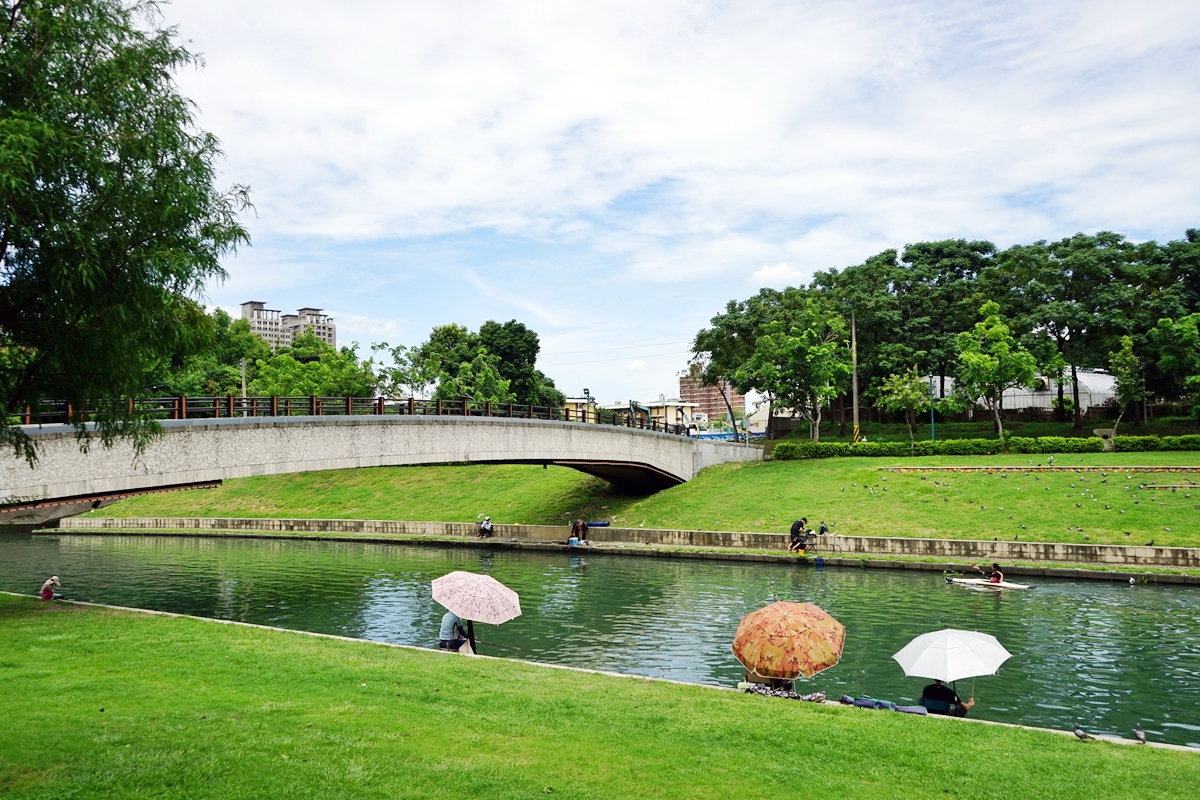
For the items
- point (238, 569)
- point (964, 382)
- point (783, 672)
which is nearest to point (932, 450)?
point (964, 382)

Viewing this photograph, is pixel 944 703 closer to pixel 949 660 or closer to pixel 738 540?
pixel 949 660

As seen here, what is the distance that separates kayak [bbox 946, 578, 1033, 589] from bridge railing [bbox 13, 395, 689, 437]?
2160 cm

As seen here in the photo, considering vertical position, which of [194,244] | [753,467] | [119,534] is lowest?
[119,534]

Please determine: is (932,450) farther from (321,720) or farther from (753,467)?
(321,720)

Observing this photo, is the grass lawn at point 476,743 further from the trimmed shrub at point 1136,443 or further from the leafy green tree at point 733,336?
the leafy green tree at point 733,336

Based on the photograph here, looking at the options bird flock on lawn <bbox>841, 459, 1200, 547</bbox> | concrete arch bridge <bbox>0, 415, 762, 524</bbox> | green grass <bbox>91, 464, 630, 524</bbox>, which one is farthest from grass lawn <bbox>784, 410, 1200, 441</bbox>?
green grass <bbox>91, 464, 630, 524</bbox>

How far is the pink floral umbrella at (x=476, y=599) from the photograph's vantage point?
50.9 ft

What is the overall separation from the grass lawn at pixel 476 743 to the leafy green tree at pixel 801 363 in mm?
48001

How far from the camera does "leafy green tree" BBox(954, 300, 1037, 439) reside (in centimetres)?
5456

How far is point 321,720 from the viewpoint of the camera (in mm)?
10539

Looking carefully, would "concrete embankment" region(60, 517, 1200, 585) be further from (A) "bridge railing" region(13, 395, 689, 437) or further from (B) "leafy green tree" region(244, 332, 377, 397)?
(B) "leafy green tree" region(244, 332, 377, 397)

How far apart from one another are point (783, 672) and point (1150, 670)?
10.6m

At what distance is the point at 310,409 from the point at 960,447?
38.1 meters

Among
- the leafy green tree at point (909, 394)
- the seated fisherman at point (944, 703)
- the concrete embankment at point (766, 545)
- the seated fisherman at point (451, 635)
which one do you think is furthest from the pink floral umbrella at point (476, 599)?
the leafy green tree at point (909, 394)
